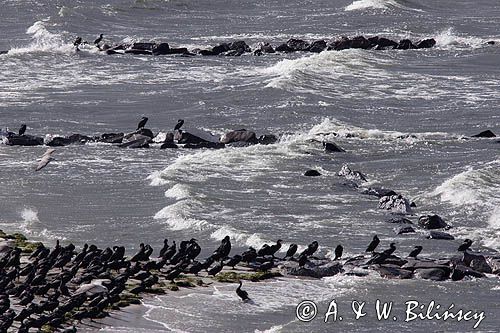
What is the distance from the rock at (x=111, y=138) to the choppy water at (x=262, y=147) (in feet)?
4.31

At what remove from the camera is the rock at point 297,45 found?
244 ft

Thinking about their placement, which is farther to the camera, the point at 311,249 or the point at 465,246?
the point at 465,246

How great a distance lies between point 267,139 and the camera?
172 ft

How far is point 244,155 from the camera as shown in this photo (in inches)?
1956

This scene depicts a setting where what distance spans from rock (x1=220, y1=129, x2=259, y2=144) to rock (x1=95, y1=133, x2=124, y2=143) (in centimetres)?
373

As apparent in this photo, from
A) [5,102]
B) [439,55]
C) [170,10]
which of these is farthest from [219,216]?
[170,10]

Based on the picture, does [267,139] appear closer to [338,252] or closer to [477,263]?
[338,252]

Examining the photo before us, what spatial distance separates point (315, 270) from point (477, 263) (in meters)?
4.12

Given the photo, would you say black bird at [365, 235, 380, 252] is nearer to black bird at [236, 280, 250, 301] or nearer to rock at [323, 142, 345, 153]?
black bird at [236, 280, 250, 301]

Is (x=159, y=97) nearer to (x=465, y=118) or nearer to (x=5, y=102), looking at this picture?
(x=5, y=102)

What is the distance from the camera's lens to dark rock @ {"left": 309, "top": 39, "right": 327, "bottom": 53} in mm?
74688

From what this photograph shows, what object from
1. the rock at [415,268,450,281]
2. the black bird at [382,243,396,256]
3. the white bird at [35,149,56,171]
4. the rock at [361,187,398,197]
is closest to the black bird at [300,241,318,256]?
the black bird at [382,243,396,256]

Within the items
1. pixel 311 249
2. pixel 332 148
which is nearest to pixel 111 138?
pixel 332 148

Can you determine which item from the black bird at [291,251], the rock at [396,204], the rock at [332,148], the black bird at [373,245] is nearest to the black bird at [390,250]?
the black bird at [373,245]
